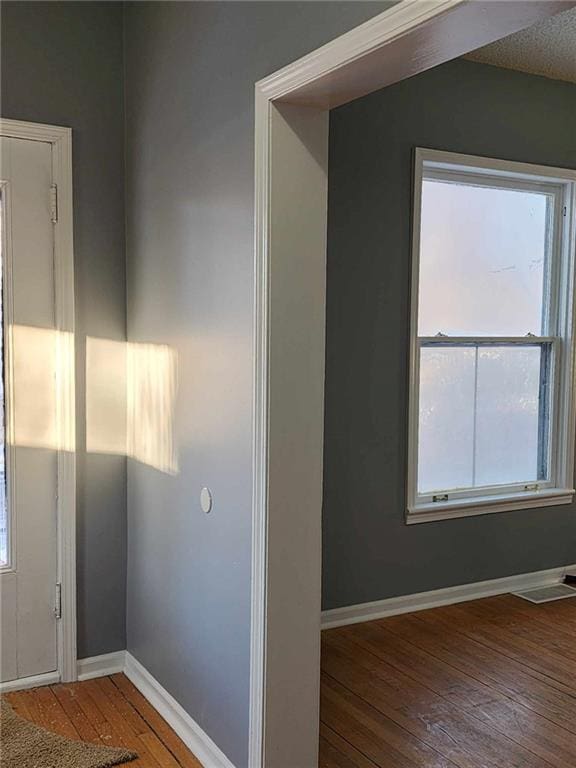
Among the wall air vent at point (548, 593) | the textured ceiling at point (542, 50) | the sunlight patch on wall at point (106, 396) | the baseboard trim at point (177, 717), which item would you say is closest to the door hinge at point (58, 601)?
the baseboard trim at point (177, 717)

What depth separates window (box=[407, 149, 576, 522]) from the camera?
3.81m

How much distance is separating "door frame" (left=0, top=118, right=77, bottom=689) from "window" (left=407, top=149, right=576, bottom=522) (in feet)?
5.19

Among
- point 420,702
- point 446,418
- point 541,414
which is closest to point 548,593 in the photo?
point 541,414

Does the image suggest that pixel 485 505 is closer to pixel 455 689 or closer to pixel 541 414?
pixel 541 414

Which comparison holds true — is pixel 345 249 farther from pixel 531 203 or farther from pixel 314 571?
pixel 314 571

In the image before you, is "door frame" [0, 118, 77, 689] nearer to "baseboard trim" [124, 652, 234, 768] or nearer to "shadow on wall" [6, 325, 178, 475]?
"shadow on wall" [6, 325, 178, 475]

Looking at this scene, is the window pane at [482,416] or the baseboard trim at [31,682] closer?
the baseboard trim at [31,682]

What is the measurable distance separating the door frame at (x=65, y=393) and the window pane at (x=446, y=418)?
1.68 meters

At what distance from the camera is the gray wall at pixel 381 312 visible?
11.6ft

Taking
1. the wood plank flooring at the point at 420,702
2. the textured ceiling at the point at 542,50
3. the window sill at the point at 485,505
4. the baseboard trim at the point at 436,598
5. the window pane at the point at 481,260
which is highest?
the textured ceiling at the point at 542,50

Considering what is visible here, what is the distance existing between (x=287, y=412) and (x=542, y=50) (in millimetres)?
2474

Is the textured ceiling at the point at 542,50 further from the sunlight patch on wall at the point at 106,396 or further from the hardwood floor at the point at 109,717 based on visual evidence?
the hardwood floor at the point at 109,717

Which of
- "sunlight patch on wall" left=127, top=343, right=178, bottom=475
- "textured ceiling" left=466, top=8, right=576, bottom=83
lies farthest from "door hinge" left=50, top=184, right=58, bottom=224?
"textured ceiling" left=466, top=8, right=576, bottom=83

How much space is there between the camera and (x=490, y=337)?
4.03m
